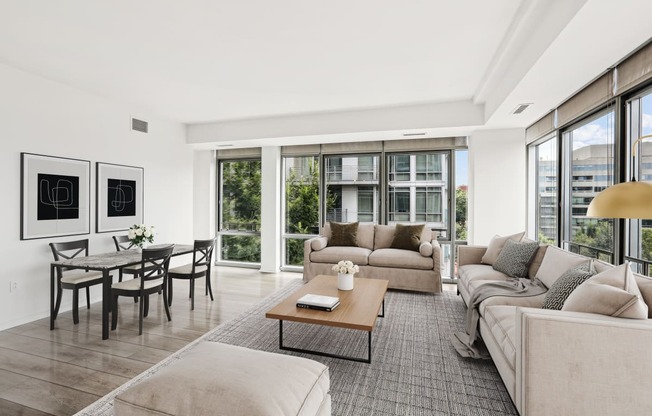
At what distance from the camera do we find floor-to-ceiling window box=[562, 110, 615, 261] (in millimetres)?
2881

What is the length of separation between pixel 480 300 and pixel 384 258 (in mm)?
1978

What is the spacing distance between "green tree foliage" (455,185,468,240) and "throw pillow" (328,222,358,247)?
174 cm

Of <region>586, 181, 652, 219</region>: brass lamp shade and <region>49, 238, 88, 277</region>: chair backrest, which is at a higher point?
<region>586, 181, 652, 219</region>: brass lamp shade

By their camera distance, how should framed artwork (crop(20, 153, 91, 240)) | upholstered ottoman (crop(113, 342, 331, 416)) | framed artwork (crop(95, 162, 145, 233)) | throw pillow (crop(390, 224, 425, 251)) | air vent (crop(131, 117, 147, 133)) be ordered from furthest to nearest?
throw pillow (crop(390, 224, 425, 251)) < air vent (crop(131, 117, 147, 133)) < framed artwork (crop(95, 162, 145, 233)) < framed artwork (crop(20, 153, 91, 240)) < upholstered ottoman (crop(113, 342, 331, 416))

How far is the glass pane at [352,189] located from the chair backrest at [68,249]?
371cm

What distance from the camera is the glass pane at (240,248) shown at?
636 cm

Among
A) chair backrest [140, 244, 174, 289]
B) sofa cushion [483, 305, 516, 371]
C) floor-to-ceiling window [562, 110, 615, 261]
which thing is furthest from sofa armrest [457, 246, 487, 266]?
chair backrest [140, 244, 174, 289]

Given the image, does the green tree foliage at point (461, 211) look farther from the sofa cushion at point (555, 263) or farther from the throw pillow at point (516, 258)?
the sofa cushion at point (555, 263)

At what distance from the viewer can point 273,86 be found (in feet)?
12.9

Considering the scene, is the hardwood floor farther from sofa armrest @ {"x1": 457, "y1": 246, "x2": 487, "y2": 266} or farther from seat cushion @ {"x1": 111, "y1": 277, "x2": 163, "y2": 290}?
sofa armrest @ {"x1": 457, "y1": 246, "x2": 487, "y2": 266}

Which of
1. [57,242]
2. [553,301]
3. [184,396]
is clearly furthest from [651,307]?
[57,242]

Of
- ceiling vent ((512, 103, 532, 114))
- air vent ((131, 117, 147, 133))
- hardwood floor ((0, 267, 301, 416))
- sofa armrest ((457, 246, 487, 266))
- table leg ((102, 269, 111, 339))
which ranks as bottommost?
hardwood floor ((0, 267, 301, 416))

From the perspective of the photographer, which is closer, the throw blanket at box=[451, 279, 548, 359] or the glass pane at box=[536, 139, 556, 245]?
the throw blanket at box=[451, 279, 548, 359]

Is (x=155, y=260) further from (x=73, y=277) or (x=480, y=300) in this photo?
(x=480, y=300)
